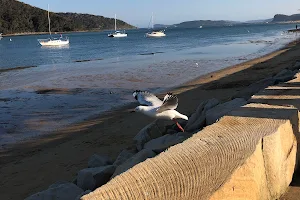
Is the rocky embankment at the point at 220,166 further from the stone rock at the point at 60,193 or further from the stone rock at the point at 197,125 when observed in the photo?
the stone rock at the point at 197,125

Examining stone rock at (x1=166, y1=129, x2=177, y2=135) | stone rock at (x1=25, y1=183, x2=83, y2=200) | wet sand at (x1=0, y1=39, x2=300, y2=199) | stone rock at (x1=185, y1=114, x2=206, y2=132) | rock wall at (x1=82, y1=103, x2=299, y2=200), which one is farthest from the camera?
wet sand at (x1=0, y1=39, x2=300, y2=199)

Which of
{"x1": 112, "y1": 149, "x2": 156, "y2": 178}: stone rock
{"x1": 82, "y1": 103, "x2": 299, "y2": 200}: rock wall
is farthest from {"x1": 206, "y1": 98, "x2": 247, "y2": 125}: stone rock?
{"x1": 112, "y1": 149, "x2": 156, "y2": 178}: stone rock

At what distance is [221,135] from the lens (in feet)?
12.7

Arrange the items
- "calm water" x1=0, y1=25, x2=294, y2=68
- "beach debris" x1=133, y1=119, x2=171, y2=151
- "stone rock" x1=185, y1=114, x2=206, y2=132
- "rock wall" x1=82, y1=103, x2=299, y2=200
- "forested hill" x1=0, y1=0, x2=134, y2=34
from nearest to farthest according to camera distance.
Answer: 1. "rock wall" x1=82, y1=103, x2=299, y2=200
2. "stone rock" x1=185, y1=114, x2=206, y2=132
3. "beach debris" x1=133, y1=119, x2=171, y2=151
4. "calm water" x1=0, y1=25, x2=294, y2=68
5. "forested hill" x1=0, y1=0, x2=134, y2=34

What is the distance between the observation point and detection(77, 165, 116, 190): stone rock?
14.6ft

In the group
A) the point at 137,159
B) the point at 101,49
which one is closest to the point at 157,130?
the point at 137,159

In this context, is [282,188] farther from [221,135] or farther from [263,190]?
[221,135]

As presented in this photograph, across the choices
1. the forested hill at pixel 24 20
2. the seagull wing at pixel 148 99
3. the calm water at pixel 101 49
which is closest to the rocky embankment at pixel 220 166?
the seagull wing at pixel 148 99

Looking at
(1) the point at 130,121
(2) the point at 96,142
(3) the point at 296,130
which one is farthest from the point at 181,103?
(3) the point at 296,130

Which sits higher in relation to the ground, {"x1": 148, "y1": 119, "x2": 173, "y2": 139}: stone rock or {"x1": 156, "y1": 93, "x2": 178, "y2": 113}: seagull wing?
{"x1": 156, "y1": 93, "x2": 178, "y2": 113}: seagull wing

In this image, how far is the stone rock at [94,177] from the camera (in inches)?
175

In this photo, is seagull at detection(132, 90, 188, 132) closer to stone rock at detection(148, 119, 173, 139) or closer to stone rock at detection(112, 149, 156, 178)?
stone rock at detection(148, 119, 173, 139)

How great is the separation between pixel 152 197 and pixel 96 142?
547 cm

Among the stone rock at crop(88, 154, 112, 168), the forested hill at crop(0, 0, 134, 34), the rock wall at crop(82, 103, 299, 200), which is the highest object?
the forested hill at crop(0, 0, 134, 34)
